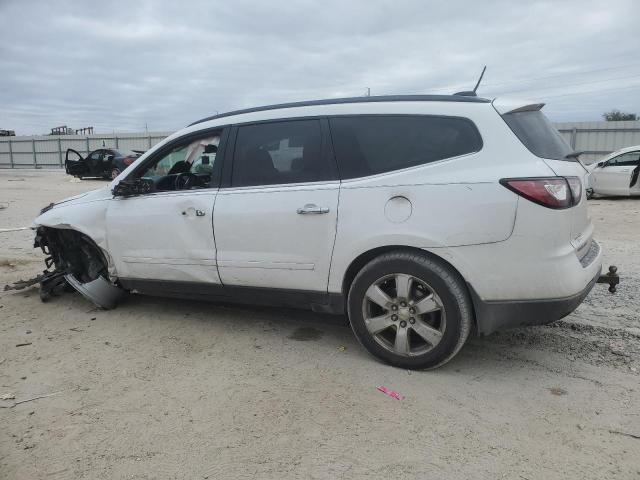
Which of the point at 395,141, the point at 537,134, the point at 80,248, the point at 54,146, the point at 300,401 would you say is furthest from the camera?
the point at 54,146

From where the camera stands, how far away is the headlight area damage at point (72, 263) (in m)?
5.01

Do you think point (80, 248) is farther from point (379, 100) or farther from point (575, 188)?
point (575, 188)

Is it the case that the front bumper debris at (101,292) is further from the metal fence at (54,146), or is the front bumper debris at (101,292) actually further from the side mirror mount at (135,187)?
the metal fence at (54,146)

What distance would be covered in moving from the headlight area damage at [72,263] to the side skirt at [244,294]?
42cm

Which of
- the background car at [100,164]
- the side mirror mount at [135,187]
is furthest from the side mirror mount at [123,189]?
the background car at [100,164]

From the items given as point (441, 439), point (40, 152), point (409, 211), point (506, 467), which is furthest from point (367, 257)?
point (40, 152)

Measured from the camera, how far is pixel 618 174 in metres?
12.8

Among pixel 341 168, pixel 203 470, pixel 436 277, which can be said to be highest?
pixel 341 168

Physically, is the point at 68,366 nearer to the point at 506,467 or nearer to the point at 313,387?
the point at 313,387

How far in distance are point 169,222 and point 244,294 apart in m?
0.90

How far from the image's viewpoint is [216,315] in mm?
4758

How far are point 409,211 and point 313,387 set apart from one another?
52.3 inches

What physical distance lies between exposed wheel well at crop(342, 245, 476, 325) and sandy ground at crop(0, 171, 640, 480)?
57 cm

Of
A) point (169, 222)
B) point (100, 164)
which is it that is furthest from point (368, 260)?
point (100, 164)
